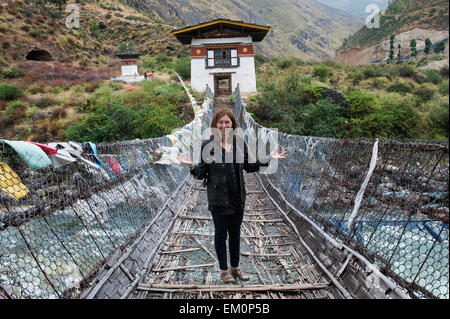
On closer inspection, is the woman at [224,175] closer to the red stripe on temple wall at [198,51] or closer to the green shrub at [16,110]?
the green shrub at [16,110]

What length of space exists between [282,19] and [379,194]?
433 ft

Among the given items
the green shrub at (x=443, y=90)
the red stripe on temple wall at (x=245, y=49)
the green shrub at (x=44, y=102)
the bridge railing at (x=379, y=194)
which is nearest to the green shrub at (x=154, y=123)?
the green shrub at (x=44, y=102)

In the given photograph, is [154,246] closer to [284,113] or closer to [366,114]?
[284,113]

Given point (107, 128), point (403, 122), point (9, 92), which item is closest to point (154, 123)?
point (107, 128)

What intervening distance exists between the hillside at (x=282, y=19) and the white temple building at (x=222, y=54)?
155ft

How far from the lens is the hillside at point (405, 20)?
77.4 feet

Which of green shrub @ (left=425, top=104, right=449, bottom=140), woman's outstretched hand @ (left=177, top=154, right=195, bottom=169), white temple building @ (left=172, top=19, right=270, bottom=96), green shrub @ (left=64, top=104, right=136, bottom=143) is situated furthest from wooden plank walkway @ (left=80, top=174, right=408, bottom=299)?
white temple building @ (left=172, top=19, right=270, bottom=96)

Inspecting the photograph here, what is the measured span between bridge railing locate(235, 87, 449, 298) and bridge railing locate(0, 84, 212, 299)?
7.16ft

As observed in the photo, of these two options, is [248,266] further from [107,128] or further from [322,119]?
[322,119]

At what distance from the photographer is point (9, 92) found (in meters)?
15.4

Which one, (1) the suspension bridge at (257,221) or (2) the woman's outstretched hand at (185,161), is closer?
(1) the suspension bridge at (257,221)
